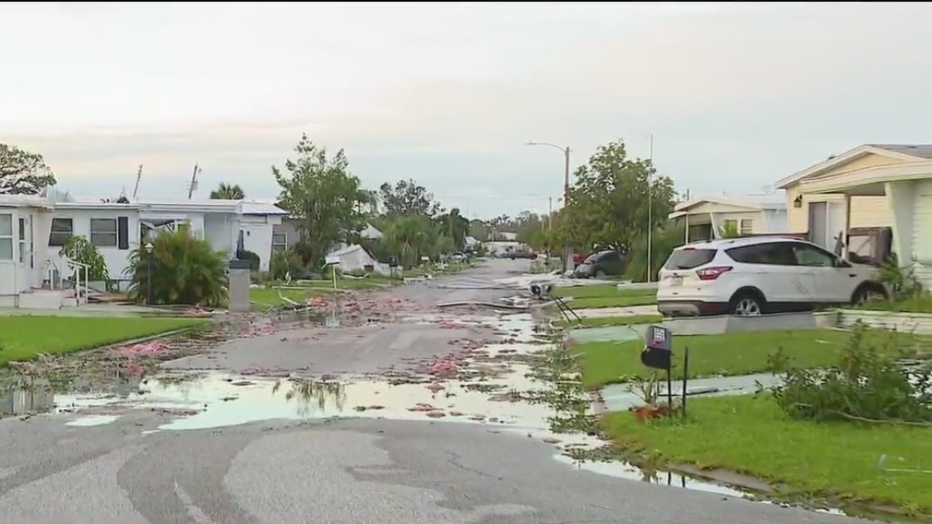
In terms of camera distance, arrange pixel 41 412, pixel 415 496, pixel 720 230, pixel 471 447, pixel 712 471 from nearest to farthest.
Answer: pixel 415 496 → pixel 712 471 → pixel 471 447 → pixel 41 412 → pixel 720 230

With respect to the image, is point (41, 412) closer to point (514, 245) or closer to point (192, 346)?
point (192, 346)

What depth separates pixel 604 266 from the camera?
57.1 meters

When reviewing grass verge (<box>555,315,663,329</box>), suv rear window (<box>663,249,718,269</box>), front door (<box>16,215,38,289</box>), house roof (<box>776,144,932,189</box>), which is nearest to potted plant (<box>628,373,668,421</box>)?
suv rear window (<box>663,249,718,269</box>)

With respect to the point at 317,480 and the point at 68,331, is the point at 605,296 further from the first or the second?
the point at 317,480

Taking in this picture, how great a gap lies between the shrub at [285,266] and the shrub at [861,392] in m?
43.7

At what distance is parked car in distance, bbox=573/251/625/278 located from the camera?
187ft

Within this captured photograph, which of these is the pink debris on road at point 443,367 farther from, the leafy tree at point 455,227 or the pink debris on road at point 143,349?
the leafy tree at point 455,227

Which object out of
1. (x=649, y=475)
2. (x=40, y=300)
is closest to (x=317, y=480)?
(x=649, y=475)

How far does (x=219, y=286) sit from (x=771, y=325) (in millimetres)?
20285

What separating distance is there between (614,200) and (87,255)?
27226 mm

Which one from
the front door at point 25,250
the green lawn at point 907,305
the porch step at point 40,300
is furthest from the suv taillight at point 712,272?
the front door at point 25,250

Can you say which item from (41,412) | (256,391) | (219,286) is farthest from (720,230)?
(41,412)

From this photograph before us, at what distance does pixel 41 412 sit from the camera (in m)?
13.2

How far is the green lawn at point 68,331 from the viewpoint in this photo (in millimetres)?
19453
